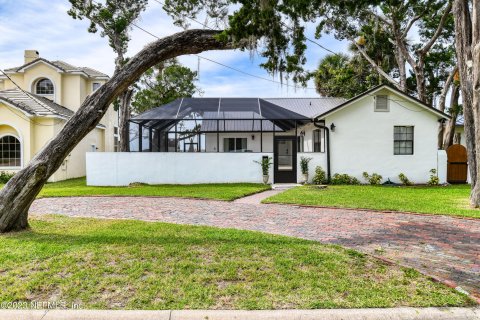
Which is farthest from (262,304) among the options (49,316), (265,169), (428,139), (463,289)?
(428,139)

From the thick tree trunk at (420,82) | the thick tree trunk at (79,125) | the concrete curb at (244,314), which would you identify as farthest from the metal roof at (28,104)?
the thick tree trunk at (420,82)

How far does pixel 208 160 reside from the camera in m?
18.2

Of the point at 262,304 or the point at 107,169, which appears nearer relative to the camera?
the point at 262,304

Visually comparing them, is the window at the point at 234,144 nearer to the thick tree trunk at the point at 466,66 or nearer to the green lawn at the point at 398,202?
the green lawn at the point at 398,202

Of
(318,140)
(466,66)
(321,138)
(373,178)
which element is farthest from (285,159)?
(466,66)

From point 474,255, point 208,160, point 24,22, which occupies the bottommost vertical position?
point 474,255

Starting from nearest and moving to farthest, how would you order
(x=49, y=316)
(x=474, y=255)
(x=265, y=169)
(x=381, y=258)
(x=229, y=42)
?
(x=49, y=316) → (x=381, y=258) → (x=474, y=255) → (x=229, y=42) → (x=265, y=169)

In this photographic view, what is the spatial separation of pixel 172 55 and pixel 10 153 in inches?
686

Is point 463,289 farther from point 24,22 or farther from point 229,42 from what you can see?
point 24,22

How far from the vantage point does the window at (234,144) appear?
2458 cm

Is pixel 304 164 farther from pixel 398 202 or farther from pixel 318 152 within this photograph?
pixel 398 202

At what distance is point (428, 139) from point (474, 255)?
14698 millimetres

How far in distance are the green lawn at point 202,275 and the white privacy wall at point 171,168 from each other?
1181 centimetres

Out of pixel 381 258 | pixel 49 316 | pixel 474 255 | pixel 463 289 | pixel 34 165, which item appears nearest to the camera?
pixel 49 316
